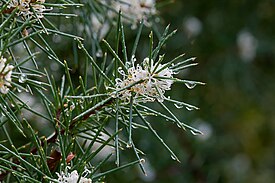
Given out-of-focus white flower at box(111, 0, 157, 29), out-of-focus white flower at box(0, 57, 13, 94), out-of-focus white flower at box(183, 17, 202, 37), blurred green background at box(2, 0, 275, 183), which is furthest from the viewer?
out-of-focus white flower at box(183, 17, 202, 37)

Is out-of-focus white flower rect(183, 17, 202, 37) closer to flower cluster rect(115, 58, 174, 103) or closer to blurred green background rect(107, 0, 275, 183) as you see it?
blurred green background rect(107, 0, 275, 183)

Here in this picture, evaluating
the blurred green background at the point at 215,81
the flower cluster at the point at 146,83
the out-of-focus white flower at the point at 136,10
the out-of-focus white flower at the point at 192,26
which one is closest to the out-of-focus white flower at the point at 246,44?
the blurred green background at the point at 215,81

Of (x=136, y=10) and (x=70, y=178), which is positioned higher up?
(x=136, y=10)

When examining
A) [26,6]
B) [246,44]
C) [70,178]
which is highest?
[246,44]

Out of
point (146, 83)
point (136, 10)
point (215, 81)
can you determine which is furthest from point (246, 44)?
point (146, 83)

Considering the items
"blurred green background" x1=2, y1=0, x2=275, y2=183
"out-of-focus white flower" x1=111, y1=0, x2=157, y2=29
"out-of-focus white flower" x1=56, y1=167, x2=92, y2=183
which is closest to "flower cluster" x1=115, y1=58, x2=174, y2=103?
"out-of-focus white flower" x1=56, y1=167, x2=92, y2=183

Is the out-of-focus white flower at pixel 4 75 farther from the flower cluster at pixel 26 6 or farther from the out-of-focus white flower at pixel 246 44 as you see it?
the out-of-focus white flower at pixel 246 44

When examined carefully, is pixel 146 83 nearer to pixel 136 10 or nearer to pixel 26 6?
pixel 26 6
